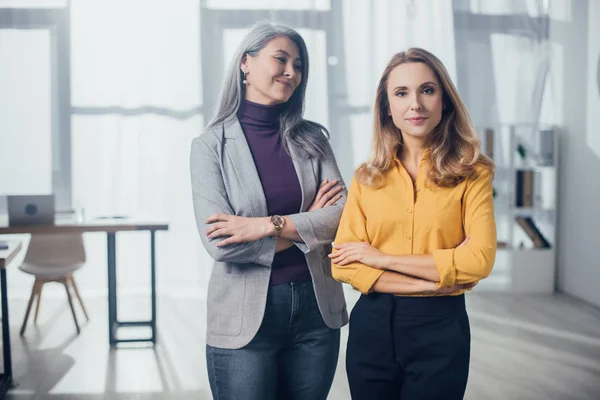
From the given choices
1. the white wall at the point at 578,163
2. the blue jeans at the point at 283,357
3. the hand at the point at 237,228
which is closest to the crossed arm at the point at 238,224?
the hand at the point at 237,228

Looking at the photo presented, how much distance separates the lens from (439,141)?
170 cm

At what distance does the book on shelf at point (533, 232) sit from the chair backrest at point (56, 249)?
3.72m

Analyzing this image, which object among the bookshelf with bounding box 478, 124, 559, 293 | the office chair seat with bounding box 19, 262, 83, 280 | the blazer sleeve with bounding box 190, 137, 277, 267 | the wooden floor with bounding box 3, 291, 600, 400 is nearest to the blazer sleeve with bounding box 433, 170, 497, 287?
the blazer sleeve with bounding box 190, 137, 277, 267

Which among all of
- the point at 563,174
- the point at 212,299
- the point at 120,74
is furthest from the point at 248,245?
the point at 563,174

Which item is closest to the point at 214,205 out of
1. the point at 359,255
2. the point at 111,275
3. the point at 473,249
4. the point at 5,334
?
the point at 359,255

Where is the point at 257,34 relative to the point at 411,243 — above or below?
above

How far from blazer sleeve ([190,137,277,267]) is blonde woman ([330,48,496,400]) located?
23cm

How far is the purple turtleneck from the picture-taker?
6.12ft

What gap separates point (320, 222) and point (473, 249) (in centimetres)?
46

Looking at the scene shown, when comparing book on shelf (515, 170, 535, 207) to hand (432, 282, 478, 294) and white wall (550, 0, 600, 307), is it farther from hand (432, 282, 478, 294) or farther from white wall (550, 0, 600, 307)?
hand (432, 282, 478, 294)

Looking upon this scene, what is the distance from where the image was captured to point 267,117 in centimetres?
195

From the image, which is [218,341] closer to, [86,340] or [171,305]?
[86,340]

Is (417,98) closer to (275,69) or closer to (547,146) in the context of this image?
(275,69)

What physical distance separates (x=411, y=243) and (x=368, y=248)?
4.3 inches
